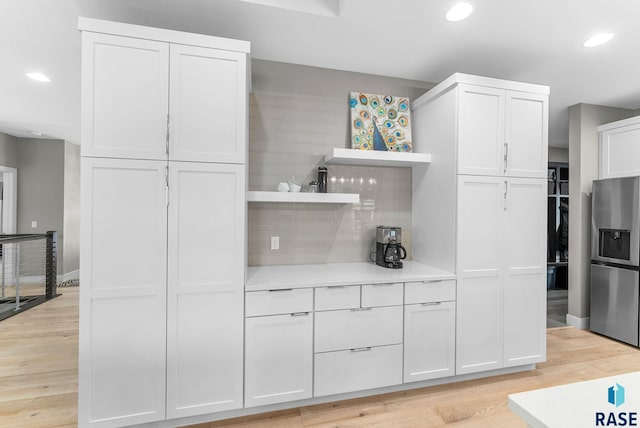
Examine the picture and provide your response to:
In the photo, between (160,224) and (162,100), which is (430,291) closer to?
(160,224)

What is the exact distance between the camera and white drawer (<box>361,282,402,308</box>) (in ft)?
7.32

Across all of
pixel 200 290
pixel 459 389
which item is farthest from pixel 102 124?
pixel 459 389

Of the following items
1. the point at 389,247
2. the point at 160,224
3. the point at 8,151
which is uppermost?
the point at 8,151

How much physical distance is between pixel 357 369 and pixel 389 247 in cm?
96

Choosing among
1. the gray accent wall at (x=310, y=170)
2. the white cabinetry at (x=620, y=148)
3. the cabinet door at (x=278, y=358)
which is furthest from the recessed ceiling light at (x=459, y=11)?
the white cabinetry at (x=620, y=148)

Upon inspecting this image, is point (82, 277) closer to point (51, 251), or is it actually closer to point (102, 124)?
point (102, 124)

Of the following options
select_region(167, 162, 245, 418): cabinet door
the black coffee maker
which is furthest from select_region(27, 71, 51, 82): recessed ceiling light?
the black coffee maker

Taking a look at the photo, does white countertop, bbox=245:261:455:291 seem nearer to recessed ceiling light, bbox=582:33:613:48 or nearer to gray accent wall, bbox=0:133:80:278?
recessed ceiling light, bbox=582:33:613:48

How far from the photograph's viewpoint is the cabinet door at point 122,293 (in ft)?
5.91

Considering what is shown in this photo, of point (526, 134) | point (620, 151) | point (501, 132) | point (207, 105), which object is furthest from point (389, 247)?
point (620, 151)

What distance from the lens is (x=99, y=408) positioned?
183 cm

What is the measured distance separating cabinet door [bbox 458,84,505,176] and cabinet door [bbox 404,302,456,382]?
3.57ft

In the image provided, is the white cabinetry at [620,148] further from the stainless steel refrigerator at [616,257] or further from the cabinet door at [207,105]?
the cabinet door at [207,105]

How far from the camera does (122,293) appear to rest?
1.84 m
